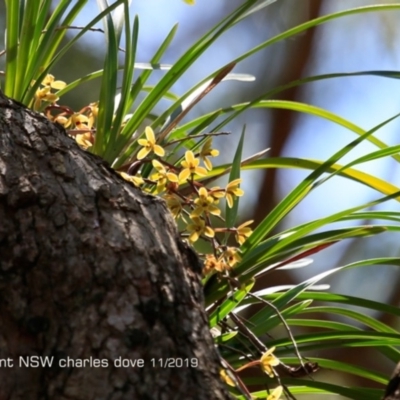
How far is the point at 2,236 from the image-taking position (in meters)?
0.65

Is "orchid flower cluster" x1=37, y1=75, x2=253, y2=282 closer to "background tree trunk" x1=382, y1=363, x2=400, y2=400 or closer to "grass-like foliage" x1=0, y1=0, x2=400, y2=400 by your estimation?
"grass-like foliage" x1=0, y1=0, x2=400, y2=400

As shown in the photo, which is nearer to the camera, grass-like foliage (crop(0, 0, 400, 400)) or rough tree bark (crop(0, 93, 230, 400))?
rough tree bark (crop(0, 93, 230, 400))

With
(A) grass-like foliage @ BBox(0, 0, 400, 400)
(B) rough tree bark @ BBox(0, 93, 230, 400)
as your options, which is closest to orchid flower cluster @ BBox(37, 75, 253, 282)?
(A) grass-like foliage @ BBox(0, 0, 400, 400)

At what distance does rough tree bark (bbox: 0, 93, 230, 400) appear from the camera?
0.60m

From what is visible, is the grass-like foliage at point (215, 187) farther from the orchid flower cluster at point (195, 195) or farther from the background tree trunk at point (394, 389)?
the background tree trunk at point (394, 389)

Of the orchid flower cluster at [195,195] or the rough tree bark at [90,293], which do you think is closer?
the rough tree bark at [90,293]

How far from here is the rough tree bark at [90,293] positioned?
604mm

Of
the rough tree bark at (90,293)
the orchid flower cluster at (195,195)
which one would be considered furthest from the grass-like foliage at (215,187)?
the rough tree bark at (90,293)

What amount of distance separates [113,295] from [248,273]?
0.33 meters

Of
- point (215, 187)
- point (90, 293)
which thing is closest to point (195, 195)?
point (215, 187)

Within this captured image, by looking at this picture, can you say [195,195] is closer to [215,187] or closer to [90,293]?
[215,187]

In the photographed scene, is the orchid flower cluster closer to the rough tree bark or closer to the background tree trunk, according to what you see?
the rough tree bark

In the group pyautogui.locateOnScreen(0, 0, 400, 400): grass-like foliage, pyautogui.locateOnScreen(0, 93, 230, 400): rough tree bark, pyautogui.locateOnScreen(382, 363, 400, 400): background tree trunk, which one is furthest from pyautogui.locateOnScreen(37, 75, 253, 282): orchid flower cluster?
pyautogui.locateOnScreen(382, 363, 400, 400): background tree trunk

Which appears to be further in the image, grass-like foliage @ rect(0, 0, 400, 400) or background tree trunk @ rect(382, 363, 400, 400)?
grass-like foliage @ rect(0, 0, 400, 400)
